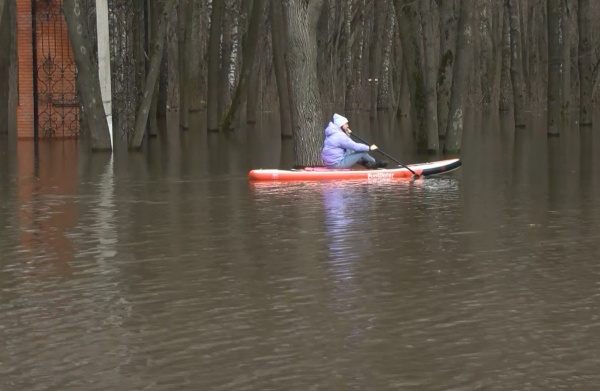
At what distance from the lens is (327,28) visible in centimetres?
6019

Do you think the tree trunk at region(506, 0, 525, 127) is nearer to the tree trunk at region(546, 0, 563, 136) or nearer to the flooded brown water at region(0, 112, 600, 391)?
the tree trunk at region(546, 0, 563, 136)

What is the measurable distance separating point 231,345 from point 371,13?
52516 mm

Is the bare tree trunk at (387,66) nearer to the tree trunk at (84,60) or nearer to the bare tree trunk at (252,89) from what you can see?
the bare tree trunk at (252,89)

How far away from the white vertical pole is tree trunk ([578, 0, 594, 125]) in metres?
15.2

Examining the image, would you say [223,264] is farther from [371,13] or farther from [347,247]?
[371,13]

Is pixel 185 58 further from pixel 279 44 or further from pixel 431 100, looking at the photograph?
pixel 431 100

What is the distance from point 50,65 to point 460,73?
11.6m

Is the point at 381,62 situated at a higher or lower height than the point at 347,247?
higher

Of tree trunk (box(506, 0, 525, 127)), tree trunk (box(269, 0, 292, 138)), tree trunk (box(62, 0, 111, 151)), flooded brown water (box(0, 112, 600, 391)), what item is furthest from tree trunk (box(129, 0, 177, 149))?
tree trunk (box(506, 0, 525, 127))

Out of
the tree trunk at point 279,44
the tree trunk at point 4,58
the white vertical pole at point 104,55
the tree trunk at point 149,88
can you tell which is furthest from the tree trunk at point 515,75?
the white vertical pole at point 104,55

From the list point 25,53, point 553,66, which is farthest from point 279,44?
point 553,66

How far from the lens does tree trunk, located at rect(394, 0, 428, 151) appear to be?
30891mm

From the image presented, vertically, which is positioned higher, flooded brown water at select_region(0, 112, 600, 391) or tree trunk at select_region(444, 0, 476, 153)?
tree trunk at select_region(444, 0, 476, 153)

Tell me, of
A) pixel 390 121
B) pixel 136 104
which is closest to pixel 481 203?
pixel 136 104
